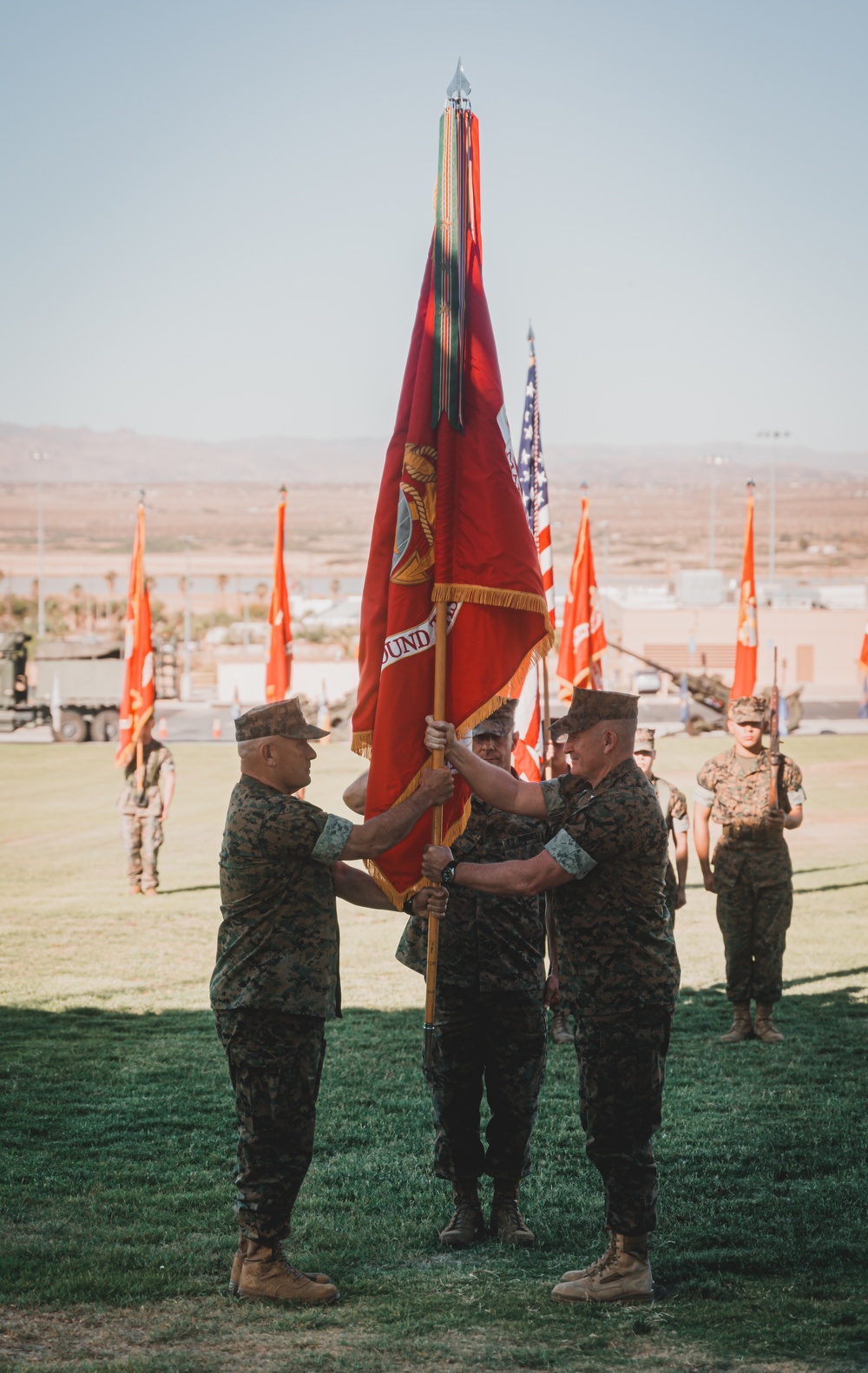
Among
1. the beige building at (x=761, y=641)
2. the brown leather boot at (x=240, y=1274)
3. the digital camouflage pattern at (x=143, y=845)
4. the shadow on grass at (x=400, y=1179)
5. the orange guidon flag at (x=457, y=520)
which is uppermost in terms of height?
the orange guidon flag at (x=457, y=520)

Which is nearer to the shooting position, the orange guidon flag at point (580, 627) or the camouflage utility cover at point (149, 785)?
the orange guidon flag at point (580, 627)

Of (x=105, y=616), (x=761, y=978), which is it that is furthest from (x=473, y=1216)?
(x=105, y=616)

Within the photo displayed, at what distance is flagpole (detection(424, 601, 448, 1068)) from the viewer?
488 cm

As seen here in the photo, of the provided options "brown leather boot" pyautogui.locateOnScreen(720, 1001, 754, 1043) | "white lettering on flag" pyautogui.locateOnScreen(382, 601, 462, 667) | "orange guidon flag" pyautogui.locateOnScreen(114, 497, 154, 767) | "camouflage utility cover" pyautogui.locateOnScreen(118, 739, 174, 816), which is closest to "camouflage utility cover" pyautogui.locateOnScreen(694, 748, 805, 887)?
"brown leather boot" pyautogui.locateOnScreen(720, 1001, 754, 1043)

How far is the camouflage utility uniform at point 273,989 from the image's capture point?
4668 mm

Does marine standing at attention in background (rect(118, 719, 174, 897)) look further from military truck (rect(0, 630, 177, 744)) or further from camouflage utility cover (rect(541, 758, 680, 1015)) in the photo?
military truck (rect(0, 630, 177, 744))

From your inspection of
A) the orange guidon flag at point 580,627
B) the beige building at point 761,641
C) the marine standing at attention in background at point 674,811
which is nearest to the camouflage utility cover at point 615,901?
the marine standing at attention in background at point 674,811

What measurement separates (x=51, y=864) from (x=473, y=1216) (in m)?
13.5

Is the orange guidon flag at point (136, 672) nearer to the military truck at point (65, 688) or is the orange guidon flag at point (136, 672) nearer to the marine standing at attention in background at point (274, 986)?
the marine standing at attention in background at point (274, 986)

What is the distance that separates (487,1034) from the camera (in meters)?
5.41

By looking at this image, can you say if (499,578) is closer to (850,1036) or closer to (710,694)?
(850,1036)

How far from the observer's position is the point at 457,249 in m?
5.34

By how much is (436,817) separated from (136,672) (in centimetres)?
1009

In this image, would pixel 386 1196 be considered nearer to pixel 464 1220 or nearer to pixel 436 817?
pixel 464 1220
